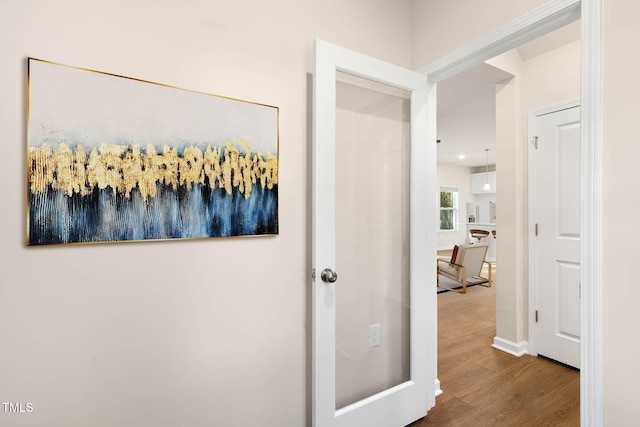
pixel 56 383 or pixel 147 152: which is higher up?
pixel 147 152

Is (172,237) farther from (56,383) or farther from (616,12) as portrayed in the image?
(616,12)

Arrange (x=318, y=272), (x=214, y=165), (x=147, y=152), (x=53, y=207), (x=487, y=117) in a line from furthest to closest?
1. (x=487, y=117)
2. (x=318, y=272)
3. (x=214, y=165)
4. (x=147, y=152)
5. (x=53, y=207)

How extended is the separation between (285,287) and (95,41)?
1.26m

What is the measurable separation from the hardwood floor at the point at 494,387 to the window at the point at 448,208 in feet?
20.0

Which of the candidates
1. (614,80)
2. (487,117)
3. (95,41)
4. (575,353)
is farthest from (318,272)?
(487,117)

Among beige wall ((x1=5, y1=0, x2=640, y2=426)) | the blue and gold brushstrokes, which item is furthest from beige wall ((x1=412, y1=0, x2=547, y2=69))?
the blue and gold brushstrokes

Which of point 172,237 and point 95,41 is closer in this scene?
point 95,41

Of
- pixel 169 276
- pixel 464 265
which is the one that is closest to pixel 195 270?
pixel 169 276

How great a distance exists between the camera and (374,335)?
1.79 m

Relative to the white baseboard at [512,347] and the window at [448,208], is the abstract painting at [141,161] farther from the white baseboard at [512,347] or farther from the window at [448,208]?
the window at [448,208]

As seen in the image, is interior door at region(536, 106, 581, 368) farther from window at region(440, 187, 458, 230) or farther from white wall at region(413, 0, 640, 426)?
window at region(440, 187, 458, 230)

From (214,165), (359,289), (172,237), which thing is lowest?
(359,289)

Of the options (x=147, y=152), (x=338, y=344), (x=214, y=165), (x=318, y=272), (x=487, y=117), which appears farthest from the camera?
(x=487, y=117)

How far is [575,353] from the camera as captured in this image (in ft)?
8.24
